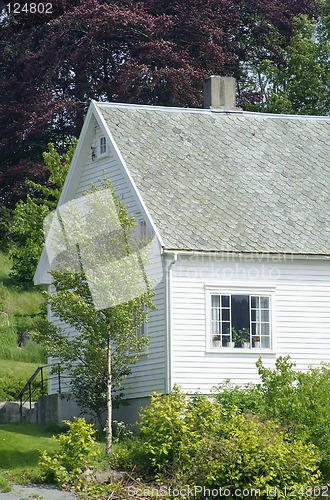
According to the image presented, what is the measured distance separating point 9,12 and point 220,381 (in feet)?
81.5

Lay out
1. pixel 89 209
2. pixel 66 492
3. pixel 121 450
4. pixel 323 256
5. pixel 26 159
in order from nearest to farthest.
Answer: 1. pixel 66 492
2. pixel 121 450
3. pixel 89 209
4. pixel 323 256
5. pixel 26 159

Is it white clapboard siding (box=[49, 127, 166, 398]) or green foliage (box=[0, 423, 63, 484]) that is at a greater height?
white clapboard siding (box=[49, 127, 166, 398])

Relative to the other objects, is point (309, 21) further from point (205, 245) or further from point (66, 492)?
point (66, 492)

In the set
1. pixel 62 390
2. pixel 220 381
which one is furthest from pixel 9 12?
pixel 220 381

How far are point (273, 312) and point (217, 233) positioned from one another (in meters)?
2.41

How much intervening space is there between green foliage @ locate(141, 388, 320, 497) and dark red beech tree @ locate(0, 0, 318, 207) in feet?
69.8

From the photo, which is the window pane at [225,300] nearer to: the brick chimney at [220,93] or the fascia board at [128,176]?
the fascia board at [128,176]

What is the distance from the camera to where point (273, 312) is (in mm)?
30312

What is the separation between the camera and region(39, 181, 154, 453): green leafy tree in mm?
27469

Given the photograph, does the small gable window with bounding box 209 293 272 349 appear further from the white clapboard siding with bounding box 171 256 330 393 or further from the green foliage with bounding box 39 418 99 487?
the green foliage with bounding box 39 418 99 487

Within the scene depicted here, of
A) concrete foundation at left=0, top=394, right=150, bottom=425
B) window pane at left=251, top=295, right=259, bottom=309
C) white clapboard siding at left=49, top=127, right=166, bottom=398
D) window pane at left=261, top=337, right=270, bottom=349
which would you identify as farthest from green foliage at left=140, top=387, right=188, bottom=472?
window pane at left=251, top=295, right=259, bottom=309

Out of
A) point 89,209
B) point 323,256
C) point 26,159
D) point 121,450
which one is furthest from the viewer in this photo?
point 26,159

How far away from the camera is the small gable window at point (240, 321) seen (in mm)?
29891

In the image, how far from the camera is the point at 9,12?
4947 centimetres
